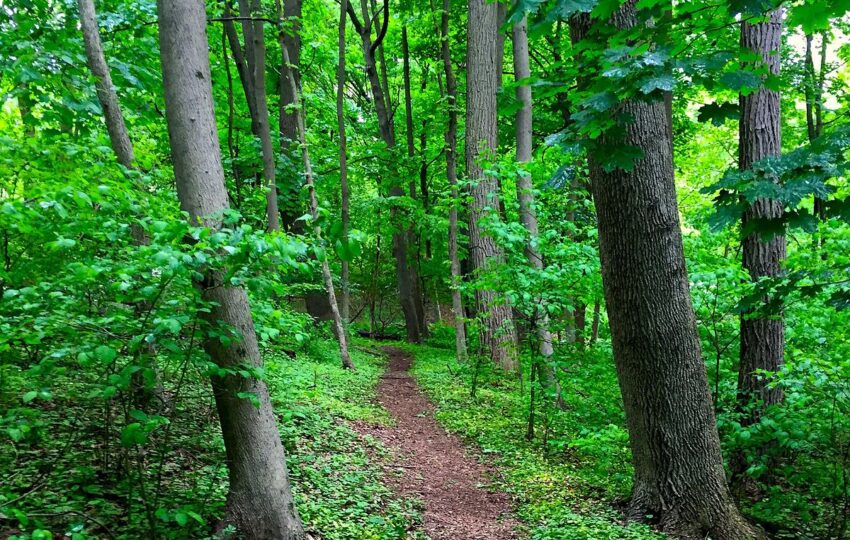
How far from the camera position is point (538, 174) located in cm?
1107

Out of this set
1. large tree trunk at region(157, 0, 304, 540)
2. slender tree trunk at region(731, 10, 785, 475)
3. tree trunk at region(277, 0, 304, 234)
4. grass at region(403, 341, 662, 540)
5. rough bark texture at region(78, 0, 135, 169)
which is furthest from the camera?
tree trunk at region(277, 0, 304, 234)

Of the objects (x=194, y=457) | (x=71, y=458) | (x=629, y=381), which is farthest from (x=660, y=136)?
(x=71, y=458)

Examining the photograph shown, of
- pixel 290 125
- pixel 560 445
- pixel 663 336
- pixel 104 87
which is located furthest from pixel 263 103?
pixel 663 336

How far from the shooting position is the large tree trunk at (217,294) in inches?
131

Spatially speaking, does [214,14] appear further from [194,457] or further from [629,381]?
[629,381]

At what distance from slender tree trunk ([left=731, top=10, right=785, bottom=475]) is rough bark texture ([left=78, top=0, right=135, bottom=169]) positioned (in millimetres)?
6373

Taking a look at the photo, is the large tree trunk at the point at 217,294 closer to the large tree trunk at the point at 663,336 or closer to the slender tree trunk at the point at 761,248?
the large tree trunk at the point at 663,336

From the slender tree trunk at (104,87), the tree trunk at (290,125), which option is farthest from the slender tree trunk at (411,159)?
the slender tree trunk at (104,87)

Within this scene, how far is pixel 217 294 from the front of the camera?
327cm

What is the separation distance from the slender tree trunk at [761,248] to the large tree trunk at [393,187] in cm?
907

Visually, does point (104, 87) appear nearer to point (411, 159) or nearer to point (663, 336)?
point (663, 336)

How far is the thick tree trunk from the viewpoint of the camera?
17.1 ft

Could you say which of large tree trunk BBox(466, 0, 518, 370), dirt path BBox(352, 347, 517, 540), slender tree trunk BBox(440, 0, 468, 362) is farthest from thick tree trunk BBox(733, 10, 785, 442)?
slender tree trunk BBox(440, 0, 468, 362)

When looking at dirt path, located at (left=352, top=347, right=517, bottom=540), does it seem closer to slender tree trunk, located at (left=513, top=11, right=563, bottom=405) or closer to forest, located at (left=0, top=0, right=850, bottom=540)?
forest, located at (left=0, top=0, right=850, bottom=540)
